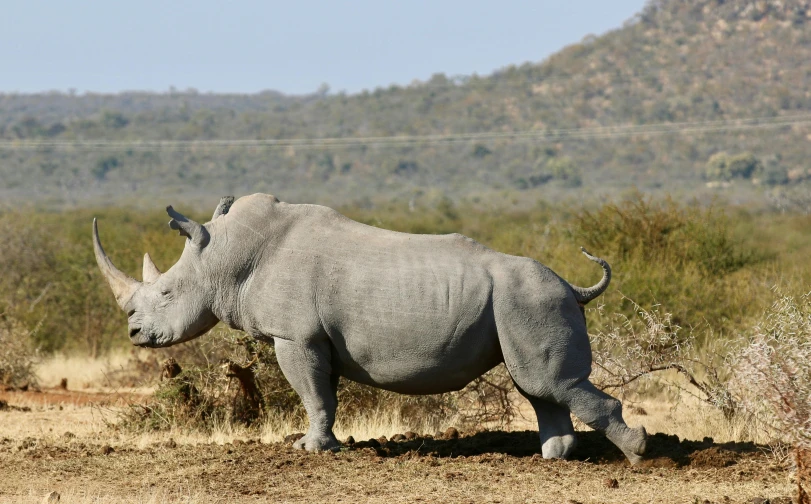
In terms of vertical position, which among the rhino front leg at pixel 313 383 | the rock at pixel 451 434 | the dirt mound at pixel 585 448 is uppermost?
the rhino front leg at pixel 313 383

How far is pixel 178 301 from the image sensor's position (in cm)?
960

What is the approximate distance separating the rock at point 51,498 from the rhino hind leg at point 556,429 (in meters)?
3.68

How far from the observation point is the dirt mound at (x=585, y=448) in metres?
9.18

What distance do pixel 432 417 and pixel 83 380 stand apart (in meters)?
7.51

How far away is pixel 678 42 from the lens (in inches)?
3637

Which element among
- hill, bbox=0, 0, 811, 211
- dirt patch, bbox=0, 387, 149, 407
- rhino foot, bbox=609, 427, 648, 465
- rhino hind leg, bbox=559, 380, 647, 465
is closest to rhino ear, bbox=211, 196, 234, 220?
rhino hind leg, bbox=559, 380, 647, 465

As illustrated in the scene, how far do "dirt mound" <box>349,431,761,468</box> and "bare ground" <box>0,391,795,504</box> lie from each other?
0.03ft

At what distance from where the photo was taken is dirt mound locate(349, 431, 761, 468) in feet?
30.1

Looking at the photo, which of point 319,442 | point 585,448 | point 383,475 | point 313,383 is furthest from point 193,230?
point 585,448

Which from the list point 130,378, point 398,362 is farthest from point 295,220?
point 130,378

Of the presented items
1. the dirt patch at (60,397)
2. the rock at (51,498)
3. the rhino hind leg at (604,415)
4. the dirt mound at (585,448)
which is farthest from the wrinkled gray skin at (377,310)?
the dirt patch at (60,397)

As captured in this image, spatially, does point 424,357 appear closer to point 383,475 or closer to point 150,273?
point 383,475

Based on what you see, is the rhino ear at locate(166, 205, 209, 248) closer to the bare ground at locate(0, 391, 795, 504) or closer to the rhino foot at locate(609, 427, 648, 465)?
the bare ground at locate(0, 391, 795, 504)

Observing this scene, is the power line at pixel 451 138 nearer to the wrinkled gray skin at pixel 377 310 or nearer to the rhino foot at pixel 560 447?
the rhino foot at pixel 560 447
